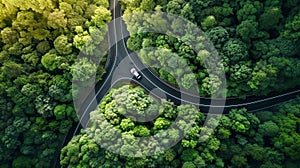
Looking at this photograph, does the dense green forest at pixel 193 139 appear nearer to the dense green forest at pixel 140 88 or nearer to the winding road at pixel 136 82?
the dense green forest at pixel 140 88

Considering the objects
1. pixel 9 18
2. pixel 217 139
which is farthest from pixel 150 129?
pixel 9 18

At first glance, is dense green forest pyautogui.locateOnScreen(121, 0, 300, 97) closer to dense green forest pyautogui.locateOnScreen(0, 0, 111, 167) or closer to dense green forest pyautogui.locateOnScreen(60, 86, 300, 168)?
dense green forest pyautogui.locateOnScreen(60, 86, 300, 168)

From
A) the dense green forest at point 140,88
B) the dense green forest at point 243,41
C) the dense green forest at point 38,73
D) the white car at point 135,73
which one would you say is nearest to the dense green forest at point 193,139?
the dense green forest at point 140,88

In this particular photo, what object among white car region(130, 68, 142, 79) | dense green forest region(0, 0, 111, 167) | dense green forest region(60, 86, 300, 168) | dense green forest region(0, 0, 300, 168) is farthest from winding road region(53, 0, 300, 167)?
dense green forest region(0, 0, 111, 167)

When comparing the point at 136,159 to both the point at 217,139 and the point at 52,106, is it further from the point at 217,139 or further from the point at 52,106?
the point at 52,106

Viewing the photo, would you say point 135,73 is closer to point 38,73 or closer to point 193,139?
point 193,139
